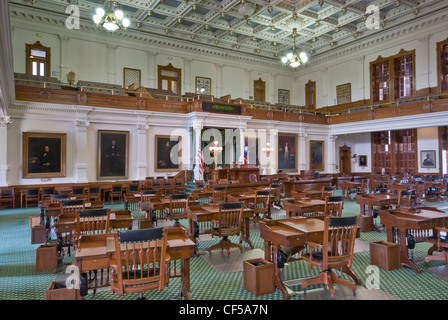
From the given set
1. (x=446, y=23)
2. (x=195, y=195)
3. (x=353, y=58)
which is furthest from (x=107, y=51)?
(x=446, y=23)

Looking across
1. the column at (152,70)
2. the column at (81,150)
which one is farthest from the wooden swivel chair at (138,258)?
the column at (152,70)

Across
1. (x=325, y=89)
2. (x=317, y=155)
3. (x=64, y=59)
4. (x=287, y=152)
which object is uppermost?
(x=64, y=59)

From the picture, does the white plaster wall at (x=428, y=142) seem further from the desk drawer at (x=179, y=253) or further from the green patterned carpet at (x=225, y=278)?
the desk drawer at (x=179, y=253)

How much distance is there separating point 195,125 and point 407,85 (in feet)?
47.8

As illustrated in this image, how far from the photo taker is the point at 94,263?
3305 mm

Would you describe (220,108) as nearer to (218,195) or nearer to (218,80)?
(218,80)

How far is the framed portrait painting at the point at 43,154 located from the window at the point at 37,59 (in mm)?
6152

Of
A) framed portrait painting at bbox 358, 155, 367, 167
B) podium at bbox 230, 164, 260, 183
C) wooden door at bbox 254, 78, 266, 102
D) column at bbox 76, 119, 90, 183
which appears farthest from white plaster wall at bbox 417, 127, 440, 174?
column at bbox 76, 119, 90, 183

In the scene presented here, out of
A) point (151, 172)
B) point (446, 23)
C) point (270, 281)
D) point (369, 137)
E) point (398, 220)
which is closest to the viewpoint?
point (270, 281)

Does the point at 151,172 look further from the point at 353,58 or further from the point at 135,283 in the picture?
the point at 353,58

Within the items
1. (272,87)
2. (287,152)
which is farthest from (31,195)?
(272,87)

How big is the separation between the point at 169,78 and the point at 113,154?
28.4 ft

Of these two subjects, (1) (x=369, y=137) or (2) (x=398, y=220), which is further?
(1) (x=369, y=137)

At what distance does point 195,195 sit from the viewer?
9203mm
